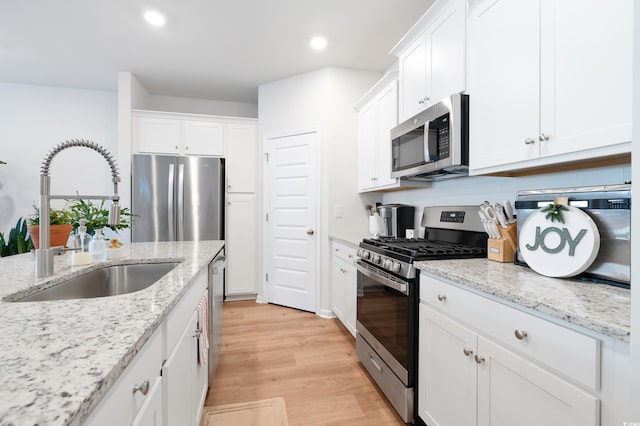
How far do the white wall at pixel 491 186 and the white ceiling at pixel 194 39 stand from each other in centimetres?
141

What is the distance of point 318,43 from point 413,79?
1151 mm

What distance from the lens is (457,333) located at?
124cm

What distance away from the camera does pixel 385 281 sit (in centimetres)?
172

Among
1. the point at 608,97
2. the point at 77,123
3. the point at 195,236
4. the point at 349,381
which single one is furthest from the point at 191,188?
the point at 608,97

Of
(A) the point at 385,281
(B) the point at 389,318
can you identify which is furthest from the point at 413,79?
(B) the point at 389,318

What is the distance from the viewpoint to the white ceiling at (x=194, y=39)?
2303 mm

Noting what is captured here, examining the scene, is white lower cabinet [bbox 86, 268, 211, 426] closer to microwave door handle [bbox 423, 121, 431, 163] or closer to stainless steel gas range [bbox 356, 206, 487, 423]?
stainless steel gas range [bbox 356, 206, 487, 423]

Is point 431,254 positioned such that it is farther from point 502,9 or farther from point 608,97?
point 502,9

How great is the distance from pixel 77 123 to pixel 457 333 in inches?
194

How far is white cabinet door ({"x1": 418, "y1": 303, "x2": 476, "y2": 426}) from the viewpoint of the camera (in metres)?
1.17

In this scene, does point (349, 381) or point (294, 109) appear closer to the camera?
point (349, 381)

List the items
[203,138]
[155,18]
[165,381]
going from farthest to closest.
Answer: [203,138] < [155,18] < [165,381]

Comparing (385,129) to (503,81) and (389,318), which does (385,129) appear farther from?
(389,318)

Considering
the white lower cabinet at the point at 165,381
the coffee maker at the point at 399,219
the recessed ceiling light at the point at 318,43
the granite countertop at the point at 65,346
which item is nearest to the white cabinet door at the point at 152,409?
the white lower cabinet at the point at 165,381
